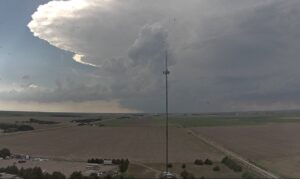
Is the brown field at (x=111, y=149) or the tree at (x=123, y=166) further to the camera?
the brown field at (x=111, y=149)

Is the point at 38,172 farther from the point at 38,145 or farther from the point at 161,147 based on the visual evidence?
the point at 38,145

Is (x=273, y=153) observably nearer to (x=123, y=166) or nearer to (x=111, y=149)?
(x=111, y=149)

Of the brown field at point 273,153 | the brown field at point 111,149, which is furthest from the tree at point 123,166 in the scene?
the brown field at point 273,153

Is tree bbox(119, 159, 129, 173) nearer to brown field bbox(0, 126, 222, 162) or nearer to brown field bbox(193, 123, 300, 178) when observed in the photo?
brown field bbox(0, 126, 222, 162)

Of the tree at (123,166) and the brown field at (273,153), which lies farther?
the brown field at (273,153)

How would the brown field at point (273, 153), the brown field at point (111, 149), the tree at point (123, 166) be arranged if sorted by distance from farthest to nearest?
the brown field at point (111, 149), the brown field at point (273, 153), the tree at point (123, 166)

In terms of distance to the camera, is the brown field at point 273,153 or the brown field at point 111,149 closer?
the brown field at point 273,153

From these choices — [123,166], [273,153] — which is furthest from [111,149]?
[273,153]

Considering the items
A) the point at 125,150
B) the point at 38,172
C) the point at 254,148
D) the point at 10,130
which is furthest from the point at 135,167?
the point at 10,130

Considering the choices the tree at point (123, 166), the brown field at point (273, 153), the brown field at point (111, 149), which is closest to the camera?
the tree at point (123, 166)

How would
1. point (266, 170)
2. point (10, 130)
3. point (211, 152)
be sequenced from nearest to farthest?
point (266, 170) < point (211, 152) < point (10, 130)

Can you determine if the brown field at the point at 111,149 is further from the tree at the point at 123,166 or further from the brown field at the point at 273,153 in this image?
the tree at the point at 123,166
